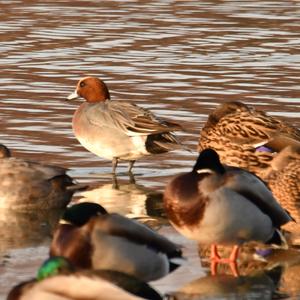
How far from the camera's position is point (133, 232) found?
25.3 feet

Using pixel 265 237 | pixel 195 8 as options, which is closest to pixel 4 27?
pixel 195 8

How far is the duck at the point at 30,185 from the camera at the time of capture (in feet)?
35.3

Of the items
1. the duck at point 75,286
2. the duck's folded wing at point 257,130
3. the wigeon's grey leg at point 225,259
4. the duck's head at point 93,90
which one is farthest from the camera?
the duck's head at point 93,90

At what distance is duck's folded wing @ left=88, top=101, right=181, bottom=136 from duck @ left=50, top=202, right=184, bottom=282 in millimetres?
4689

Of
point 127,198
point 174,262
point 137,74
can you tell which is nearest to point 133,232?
point 174,262

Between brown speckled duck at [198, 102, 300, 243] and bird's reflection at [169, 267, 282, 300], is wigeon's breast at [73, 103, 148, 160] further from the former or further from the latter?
bird's reflection at [169, 267, 282, 300]

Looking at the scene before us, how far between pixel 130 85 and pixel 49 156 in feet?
16.9

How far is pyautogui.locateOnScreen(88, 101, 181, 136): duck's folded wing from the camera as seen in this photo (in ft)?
41.2

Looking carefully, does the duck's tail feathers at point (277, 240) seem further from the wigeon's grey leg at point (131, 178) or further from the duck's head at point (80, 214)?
the wigeon's grey leg at point (131, 178)

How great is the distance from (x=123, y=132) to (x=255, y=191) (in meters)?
4.09

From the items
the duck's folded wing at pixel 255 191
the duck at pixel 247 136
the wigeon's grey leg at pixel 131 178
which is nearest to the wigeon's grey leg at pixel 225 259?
the duck's folded wing at pixel 255 191

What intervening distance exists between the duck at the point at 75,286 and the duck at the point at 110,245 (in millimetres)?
772

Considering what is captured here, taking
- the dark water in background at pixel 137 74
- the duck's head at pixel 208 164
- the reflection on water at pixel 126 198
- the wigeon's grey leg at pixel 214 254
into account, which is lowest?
the dark water in background at pixel 137 74

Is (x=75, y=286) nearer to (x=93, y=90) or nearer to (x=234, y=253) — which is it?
(x=234, y=253)
